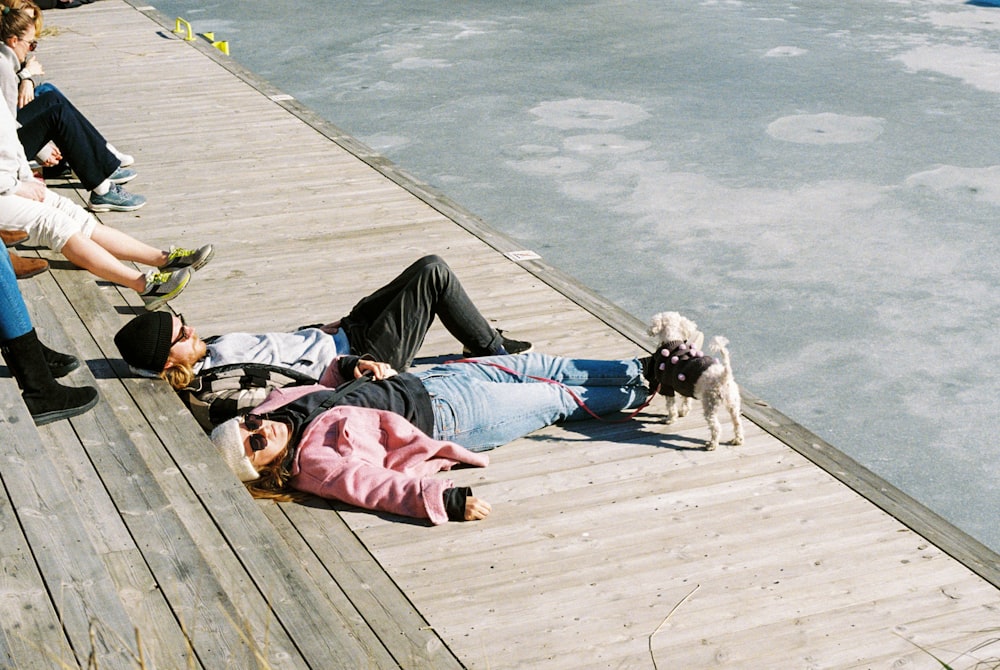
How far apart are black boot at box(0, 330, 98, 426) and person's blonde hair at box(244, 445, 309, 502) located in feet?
1.92

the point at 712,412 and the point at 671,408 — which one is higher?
the point at 712,412

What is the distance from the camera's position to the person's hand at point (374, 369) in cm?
400

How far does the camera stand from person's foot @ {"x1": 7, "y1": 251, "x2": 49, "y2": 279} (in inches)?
192

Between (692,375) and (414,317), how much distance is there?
106cm

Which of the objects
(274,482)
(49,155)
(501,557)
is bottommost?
(501,557)

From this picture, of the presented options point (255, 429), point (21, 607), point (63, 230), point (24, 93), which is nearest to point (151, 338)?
point (255, 429)

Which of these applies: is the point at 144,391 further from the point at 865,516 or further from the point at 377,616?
the point at 865,516

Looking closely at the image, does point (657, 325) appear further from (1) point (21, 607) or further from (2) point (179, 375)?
(1) point (21, 607)

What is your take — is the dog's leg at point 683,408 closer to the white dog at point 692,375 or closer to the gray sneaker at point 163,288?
the white dog at point 692,375

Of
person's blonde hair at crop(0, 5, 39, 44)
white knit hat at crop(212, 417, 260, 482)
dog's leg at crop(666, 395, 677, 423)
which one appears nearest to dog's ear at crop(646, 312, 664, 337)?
dog's leg at crop(666, 395, 677, 423)

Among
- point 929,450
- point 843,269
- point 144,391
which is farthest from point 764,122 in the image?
point 144,391

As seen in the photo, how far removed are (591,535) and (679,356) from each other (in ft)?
2.59

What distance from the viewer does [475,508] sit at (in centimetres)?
352

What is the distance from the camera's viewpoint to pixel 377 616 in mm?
3074
